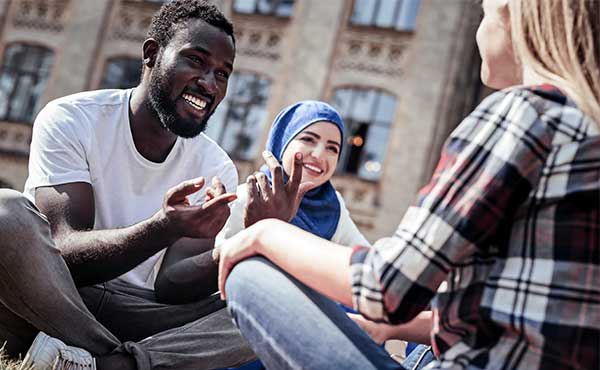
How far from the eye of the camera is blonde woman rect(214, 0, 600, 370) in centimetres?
158

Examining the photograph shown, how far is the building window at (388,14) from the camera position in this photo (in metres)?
16.9

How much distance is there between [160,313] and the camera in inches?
130

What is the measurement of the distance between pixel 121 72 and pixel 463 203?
17.3 meters

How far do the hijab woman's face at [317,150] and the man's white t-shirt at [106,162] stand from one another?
77cm

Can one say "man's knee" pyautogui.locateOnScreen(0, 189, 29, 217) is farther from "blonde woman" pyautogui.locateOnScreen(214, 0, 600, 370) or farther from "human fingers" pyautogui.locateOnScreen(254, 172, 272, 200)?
"blonde woman" pyautogui.locateOnScreen(214, 0, 600, 370)

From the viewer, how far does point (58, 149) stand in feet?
11.0

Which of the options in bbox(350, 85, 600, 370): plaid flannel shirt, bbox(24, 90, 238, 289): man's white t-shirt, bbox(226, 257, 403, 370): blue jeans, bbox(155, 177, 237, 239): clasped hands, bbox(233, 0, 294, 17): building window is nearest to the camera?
bbox(350, 85, 600, 370): plaid flannel shirt

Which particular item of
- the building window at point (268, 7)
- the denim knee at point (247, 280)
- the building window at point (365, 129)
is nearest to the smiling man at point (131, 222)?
the denim knee at point (247, 280)

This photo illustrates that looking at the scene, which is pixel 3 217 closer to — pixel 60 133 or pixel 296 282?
pixel 60 133

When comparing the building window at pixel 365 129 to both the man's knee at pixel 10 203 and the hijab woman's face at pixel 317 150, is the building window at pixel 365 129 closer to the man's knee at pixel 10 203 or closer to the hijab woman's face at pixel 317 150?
the hijab woman's face at pixel 317 150

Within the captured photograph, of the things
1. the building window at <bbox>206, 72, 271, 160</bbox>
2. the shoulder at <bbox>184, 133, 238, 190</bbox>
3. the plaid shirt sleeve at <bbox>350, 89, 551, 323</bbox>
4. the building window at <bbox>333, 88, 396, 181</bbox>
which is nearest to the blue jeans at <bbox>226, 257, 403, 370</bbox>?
the plaid shirt sleeve at <bbox>350, 89, 551, 323</bbox>

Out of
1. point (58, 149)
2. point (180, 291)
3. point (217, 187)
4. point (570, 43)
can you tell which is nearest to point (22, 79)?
point (58, 149)

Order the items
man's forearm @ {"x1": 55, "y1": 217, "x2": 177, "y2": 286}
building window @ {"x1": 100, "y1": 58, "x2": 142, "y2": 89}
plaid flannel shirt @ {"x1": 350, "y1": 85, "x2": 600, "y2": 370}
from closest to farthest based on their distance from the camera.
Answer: plaid flannel shirt @ {"x1": 350, "y1": 85, "x2": 600, "y2": 370} < man's forearm @ {"x1": 55, "y1": 217, "x2": 177, "y2": 286} < building window @ {"x1": 100, "y1": 58, "x2": 142, "y2": 89}

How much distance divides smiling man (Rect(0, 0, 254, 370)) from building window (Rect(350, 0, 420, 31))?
1318 centimetres
